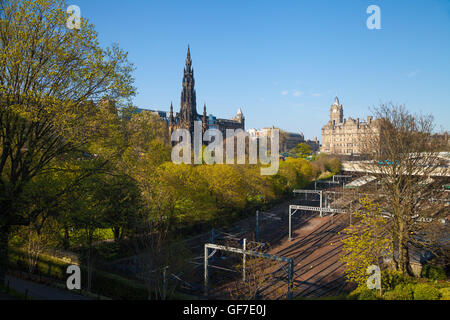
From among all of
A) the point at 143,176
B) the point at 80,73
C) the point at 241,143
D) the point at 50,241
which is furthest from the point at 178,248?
the point at 241,143

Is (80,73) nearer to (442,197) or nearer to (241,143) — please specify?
(442,197)

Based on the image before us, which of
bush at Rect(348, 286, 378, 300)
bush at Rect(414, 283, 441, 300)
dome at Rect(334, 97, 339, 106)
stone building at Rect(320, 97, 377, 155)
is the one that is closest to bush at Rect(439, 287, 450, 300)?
bush at Rect(414, 283, 441, 300)

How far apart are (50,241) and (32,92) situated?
31.8 ft

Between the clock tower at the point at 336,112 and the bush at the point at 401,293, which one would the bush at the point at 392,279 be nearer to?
the bush at the point at 401,293

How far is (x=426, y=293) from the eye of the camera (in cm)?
1247

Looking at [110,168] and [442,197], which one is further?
[442,197]

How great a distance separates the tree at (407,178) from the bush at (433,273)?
1611 mm

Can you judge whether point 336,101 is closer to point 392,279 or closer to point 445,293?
point 392,279

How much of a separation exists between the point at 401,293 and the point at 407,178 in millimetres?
7481

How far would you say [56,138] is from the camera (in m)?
13.6

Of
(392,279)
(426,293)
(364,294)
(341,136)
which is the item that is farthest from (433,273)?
(341,136)

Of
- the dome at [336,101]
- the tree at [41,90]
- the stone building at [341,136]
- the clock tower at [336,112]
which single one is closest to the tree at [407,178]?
the tree at [41,90]

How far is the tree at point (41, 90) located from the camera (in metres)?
12.3
